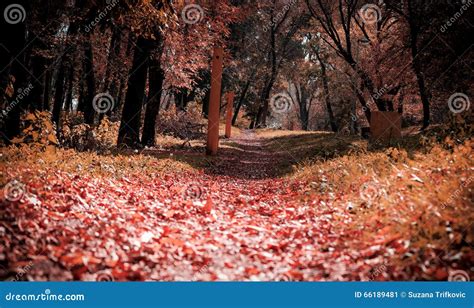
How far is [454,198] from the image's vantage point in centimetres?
517

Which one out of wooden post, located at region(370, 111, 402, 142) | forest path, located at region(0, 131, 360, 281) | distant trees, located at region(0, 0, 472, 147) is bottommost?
forest path, located at region(0, 131, 360, 281)

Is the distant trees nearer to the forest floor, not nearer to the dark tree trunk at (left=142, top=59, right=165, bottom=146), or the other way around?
the dark tree trunk at (left=142, top=59, right=165, bottom=146)

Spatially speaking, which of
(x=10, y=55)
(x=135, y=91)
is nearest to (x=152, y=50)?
(x=135, y=91)

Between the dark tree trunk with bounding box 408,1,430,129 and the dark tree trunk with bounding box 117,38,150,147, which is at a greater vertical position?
the dark tree trunk with bounding box 408,1,430,129

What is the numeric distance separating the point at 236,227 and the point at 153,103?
39.5 ft

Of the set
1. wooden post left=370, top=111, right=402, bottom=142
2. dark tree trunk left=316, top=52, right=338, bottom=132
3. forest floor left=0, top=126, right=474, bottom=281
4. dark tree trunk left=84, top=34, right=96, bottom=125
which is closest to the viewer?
forest floor left=0, top=126, right=474, bottom=281

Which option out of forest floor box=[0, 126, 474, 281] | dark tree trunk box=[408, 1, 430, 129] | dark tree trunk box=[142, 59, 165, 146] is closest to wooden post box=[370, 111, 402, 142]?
dark tree trunk box=[408, 1, 430, 129]

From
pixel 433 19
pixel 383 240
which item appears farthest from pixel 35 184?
pixel 433 19

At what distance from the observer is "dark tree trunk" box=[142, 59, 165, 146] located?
703 inches

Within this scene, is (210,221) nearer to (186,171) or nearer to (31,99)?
(186,171)

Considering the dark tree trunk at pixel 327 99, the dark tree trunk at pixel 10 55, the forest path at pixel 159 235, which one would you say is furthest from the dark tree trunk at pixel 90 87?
the dark tree trunk at pixel 327 99

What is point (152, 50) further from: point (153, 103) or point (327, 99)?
point (327, 99)

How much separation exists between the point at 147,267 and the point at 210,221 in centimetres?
239

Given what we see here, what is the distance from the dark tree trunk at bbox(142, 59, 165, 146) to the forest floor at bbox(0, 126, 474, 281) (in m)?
8.97
